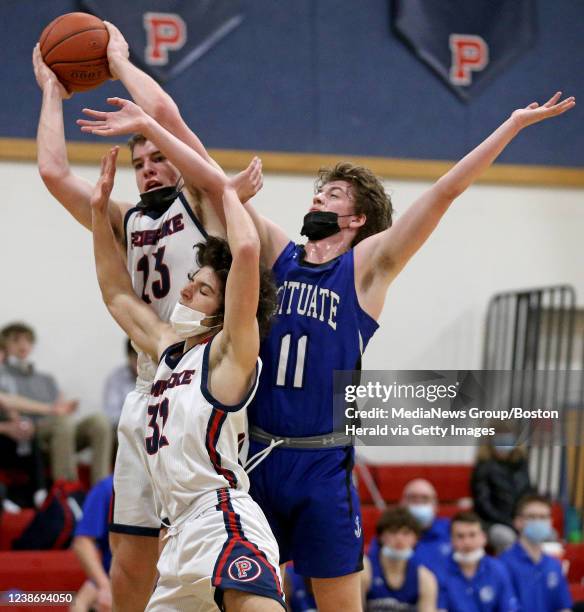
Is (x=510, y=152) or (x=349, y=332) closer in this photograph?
(x=349, y=332)

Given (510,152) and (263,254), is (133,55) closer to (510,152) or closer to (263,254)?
(510,152)

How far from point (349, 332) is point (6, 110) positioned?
732cm

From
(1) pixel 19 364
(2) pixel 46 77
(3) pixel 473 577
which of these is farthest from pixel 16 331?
(2) pixel 46 77

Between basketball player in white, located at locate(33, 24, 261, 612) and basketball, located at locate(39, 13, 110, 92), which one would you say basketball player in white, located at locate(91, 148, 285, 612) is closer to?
basketball player in white, located at locate(33, 24, 261, 612)

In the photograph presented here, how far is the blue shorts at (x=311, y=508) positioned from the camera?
13.3 ft

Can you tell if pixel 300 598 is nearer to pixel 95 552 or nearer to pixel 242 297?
pixel 95 552

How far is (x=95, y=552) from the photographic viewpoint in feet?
21.7

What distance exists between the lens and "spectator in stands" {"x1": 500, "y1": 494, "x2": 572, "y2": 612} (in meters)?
7.81

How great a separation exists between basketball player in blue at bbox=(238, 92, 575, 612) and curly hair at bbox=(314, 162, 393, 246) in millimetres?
184

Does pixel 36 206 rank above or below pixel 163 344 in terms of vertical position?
above

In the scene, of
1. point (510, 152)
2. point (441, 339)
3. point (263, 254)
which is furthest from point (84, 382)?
point (263, 254)

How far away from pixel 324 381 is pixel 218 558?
0.84 m

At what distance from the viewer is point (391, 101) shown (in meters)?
11.6

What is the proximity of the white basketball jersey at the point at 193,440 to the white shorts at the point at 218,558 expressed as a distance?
73 mm
